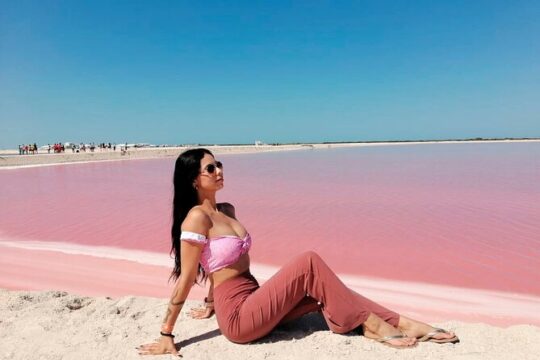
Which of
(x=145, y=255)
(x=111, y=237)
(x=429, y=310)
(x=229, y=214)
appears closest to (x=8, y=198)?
(x=111, y=237)

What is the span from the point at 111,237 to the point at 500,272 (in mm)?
5803

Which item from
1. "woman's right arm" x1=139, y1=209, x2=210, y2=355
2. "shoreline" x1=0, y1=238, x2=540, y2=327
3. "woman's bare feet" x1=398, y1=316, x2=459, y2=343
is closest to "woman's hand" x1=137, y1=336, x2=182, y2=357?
"woman's right arm" x1=139, y1=209, x2=210, y2=355

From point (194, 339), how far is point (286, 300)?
2.84ft

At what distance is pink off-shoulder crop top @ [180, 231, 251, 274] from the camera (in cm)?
279

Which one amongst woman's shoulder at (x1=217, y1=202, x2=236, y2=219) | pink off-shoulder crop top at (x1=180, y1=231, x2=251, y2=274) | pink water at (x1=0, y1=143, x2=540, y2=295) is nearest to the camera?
pink off-shoulder crop top at (x1=180, y1=231, x2=251, y2=274)

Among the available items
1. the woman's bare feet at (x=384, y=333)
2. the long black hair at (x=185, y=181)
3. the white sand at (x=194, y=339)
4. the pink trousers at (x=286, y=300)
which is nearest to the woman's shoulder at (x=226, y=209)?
the long black hair at (x=185, y=181)

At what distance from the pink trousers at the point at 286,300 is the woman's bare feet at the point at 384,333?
5 cm

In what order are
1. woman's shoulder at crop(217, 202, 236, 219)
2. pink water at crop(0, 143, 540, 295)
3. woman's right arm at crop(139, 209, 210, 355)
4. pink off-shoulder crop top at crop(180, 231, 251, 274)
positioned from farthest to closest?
pink water at crop(0, 143, 540, 295) < woman's shoulder at crop(217, 202, 236, 219) < pink off-shoulder crop top at crop(180, 231, 251, 274) < woman's right arm at crop(139, 209, 210, 355)

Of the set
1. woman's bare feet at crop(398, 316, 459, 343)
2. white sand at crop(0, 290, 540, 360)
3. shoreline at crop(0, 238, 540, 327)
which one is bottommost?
shoreline at crop(0, 238, 540, 327)

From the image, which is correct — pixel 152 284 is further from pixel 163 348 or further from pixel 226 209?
pixel 226 209

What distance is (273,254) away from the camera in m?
5.55

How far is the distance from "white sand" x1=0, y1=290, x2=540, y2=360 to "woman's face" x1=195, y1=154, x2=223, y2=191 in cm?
118

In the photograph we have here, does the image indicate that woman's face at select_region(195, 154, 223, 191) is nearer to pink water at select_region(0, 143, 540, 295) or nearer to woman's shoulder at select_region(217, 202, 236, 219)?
woman's shoulder at select_region(217, 202, 236, 219)

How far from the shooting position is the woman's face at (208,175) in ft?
9.39
